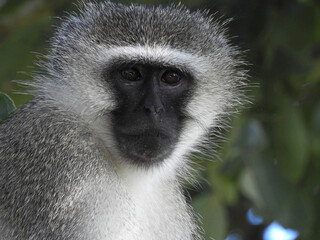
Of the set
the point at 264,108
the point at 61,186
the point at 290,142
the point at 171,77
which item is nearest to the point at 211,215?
the point at 290,142

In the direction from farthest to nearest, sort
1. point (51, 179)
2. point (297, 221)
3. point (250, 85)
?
point (297, 221) < point (250, 85) < point (51, 179)

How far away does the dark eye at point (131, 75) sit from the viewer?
4172mm

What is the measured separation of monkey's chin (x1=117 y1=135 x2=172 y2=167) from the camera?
403 centimetres

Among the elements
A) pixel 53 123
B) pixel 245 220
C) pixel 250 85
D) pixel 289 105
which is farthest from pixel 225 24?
pixel 245 220

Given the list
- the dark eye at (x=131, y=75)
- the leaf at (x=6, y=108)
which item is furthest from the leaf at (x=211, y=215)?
the leaf at (x=6, y=108)

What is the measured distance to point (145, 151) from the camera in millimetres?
4086

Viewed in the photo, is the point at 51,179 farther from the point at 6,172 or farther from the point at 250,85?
the point at 250,85

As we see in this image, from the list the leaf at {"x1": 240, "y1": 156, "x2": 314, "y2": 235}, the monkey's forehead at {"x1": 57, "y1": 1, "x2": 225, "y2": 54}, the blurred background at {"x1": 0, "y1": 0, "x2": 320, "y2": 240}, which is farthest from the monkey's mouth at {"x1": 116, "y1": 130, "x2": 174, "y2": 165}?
the leaf at {"x1": 240, "y1": 156, "x2": 314, "y2": 235}

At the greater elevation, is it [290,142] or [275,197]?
[290,142]

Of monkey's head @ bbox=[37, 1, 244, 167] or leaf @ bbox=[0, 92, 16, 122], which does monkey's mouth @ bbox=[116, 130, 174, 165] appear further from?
leaf @ bbox=[0, 92, 16, 122]

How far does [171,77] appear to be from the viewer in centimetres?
429

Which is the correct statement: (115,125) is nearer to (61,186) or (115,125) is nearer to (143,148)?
(143,148)

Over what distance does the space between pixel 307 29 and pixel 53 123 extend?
3.13 meters

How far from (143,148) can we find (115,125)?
0.21 metres
